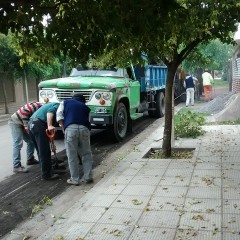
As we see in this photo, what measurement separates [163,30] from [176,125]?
6.85m

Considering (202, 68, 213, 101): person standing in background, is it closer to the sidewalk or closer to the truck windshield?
the truck windshield

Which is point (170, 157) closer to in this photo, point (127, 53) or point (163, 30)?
point (127, 53)

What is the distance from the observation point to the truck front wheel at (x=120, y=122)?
9.70 metres

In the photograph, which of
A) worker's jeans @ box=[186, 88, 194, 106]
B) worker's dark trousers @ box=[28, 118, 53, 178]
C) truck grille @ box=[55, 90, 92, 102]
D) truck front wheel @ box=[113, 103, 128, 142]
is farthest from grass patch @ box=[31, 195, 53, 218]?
worker's jeans @ box=[186, 88, 194, 106]

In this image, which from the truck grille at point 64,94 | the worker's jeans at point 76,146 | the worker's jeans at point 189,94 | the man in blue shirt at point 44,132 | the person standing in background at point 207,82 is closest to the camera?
the worker's jeans at point 76,146

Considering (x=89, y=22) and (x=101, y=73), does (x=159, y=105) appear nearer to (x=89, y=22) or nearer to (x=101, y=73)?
(x=101, y=73)

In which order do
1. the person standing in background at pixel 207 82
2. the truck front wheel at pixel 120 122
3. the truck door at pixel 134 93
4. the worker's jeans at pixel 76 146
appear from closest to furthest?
the worker's jeans at pixel 76 146, the truck front wheel at pixel 120 122, the truck door at pixel 134 93, the person standing in background at pixel 207 82

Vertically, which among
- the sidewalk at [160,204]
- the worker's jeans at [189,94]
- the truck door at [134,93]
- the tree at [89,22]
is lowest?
the sidewalk at [160,204]

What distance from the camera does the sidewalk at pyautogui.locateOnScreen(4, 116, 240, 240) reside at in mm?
4043

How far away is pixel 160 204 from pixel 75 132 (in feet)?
Answer: 6.61

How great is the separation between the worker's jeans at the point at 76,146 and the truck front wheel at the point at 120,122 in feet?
10.6

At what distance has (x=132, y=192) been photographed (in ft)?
17.8

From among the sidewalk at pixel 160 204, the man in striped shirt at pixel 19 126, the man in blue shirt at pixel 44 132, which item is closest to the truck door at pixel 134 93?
the sidewalk at pixel 160 204

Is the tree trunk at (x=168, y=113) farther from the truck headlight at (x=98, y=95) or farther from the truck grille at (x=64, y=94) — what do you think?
the truck grille at (x=64, y=94)
